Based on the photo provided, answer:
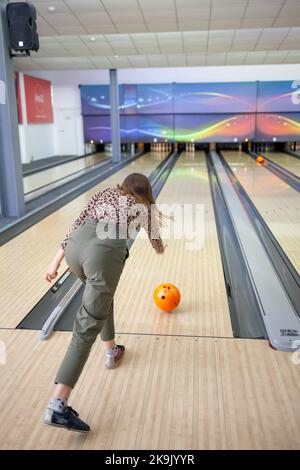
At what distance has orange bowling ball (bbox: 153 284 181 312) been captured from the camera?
297 centimetres

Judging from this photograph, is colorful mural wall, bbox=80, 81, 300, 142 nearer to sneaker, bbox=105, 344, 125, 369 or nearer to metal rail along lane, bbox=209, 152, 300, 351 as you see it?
metal rail along lane, bbox=209, 152, 300, 351

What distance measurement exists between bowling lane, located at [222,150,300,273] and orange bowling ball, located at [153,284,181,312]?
53.7 inches

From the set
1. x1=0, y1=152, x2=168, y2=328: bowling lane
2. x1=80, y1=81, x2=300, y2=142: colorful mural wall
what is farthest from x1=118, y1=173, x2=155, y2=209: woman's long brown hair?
x1=80, y1=81, x2=300, y2=142: colorful mural wall

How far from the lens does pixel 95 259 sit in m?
1.88

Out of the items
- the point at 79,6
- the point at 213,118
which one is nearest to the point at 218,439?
the point at 79,6

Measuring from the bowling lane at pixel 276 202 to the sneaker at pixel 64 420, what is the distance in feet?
8.40

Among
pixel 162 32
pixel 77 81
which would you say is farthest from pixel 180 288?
pixel 77 81

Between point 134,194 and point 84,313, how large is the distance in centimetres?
58

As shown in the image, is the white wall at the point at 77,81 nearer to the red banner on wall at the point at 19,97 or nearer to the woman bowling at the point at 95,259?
the red banner on wall at the point at 19,97

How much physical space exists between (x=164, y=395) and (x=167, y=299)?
93cm

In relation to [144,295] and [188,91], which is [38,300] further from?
[188,91]

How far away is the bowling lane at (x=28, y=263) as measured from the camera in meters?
3.14

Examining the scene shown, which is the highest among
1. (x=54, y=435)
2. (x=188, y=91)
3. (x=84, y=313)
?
(x=188, y=91)

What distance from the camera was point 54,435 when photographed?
1.84 m
